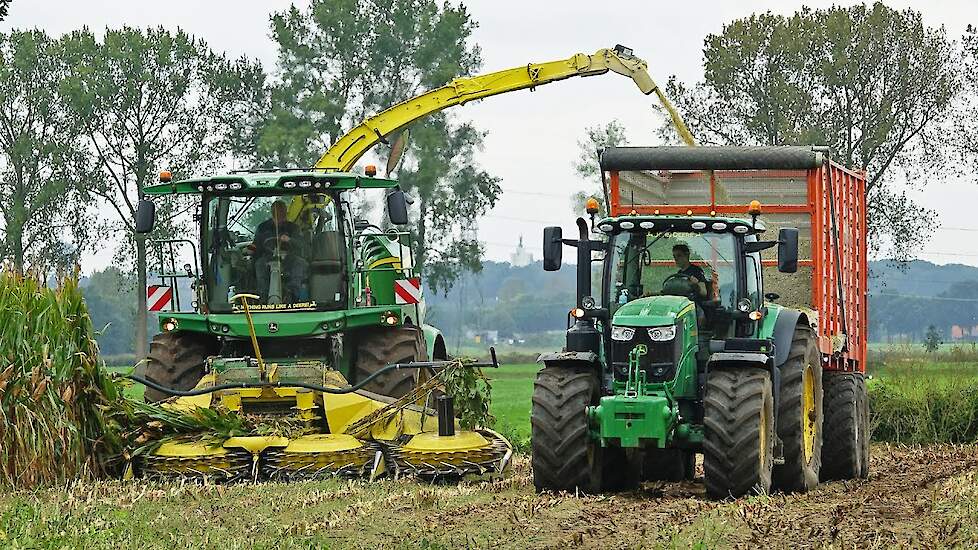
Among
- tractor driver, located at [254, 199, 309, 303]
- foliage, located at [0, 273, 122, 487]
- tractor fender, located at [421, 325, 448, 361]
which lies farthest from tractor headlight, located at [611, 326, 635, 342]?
tractor fender, located at [421, 325, 448, 361]

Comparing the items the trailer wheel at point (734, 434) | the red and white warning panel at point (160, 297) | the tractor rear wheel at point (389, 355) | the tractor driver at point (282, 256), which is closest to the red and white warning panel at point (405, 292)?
the tractor rear wheel at point (389, 355)

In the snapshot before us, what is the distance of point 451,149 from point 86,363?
38512 millimetres

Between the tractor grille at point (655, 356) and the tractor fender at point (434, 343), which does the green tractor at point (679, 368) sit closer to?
the tractor grille at point (655, 356)

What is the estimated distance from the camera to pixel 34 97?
5012 centimetres

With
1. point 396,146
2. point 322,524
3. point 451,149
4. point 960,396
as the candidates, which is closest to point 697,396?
point 322,524

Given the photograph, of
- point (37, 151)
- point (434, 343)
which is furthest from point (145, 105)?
point (434, 343)

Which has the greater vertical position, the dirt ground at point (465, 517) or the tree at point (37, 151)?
the tree at point (37, 151)

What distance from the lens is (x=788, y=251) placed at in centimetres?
1250

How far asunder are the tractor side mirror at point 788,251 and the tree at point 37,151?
130 feet

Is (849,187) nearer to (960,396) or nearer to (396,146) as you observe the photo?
(960,396)

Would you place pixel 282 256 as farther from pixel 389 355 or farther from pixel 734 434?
pixel 734 434

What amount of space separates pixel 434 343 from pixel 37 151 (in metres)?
35.0

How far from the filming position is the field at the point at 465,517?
921 cm

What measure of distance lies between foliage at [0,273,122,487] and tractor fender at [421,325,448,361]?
437cm
